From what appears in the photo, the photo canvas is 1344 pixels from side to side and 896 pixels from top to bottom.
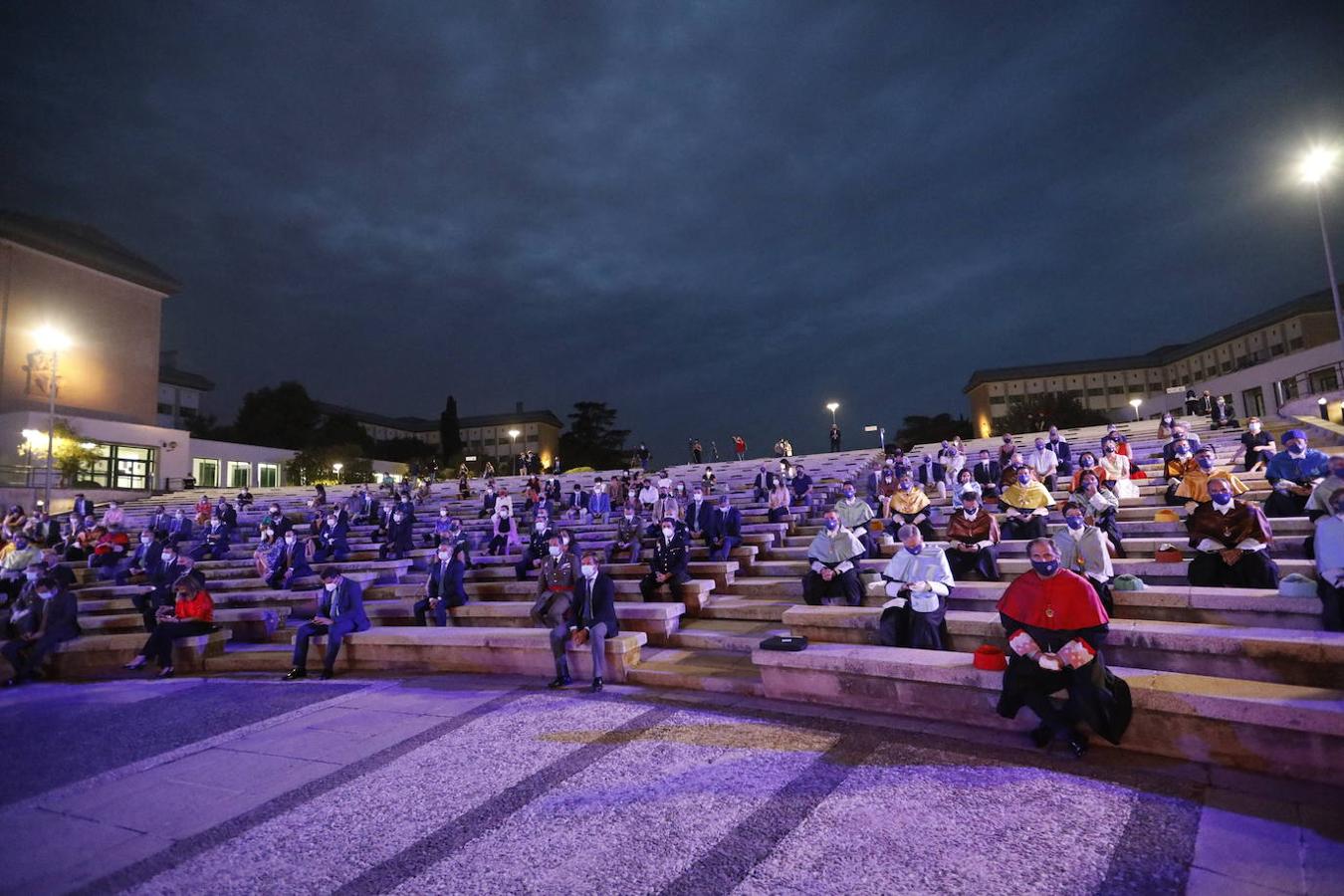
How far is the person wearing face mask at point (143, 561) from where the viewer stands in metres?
14.2

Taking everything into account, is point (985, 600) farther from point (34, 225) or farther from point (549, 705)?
point (34, 225)

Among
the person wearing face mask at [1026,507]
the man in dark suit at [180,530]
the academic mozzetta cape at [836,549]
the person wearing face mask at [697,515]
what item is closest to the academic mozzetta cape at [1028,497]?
the person wearing face mask at [1026,507]

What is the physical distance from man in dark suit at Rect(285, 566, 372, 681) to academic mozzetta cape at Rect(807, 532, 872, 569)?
265 inches

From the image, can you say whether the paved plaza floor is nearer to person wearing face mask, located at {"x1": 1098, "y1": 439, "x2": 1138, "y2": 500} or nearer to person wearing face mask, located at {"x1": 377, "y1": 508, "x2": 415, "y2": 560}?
person wearing face mask, located at {"x1": 1098, "y1": 439, "x2": 1138, "y2": 500}

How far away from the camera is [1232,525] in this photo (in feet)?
22.7

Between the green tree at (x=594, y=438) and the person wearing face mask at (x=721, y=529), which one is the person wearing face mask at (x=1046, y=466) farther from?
the green tree at (x=594, y=438)

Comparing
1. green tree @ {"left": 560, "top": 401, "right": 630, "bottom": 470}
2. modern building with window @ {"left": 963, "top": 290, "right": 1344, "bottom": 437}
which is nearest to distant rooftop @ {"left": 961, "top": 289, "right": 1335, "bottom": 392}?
modern building with window @ {"left": 963, "top": 290, "right": 1344, "bottom": 437}

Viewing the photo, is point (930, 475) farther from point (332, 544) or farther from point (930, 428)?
point (930, 428)

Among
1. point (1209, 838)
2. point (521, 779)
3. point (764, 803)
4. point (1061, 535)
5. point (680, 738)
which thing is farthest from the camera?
point (1061, 535)

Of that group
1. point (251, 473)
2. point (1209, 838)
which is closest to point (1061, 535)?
point (1209, 838)

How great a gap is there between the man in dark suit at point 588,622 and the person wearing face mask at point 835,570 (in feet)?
9.15

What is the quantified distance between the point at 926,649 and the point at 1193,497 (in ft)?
17.5

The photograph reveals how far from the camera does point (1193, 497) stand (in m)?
8.84

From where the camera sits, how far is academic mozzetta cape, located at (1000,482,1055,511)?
10.0 metres
